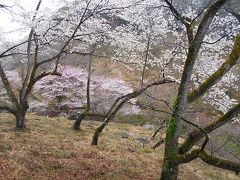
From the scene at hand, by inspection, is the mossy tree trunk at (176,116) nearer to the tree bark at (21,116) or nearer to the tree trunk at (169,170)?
the tree trunk at (169,170)

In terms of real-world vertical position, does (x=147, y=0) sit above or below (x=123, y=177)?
above

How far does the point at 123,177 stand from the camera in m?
10.4

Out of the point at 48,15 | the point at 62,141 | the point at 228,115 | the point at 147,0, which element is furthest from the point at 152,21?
the point at 228,115

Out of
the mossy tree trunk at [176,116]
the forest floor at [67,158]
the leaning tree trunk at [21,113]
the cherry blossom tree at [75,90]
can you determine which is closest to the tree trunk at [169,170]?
the mossy tree trunk at [176,116]

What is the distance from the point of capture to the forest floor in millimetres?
9569

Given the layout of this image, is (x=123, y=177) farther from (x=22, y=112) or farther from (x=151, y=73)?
(x=151, y=73)

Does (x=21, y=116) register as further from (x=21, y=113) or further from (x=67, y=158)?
(x=67, y=158)

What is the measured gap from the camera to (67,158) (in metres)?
11.2

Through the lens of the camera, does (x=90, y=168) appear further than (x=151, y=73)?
No

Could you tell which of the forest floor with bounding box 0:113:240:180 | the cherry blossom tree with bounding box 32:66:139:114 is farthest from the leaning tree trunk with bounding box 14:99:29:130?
the cherry blossom tree with bounding box 32:66:139:114

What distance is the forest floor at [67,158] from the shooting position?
9569mm

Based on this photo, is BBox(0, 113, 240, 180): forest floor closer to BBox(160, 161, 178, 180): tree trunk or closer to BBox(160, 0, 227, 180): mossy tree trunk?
BBox(160, 161, 178, 180): tree trunk

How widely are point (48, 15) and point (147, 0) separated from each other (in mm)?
3700

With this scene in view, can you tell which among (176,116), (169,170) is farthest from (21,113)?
(176,116)
